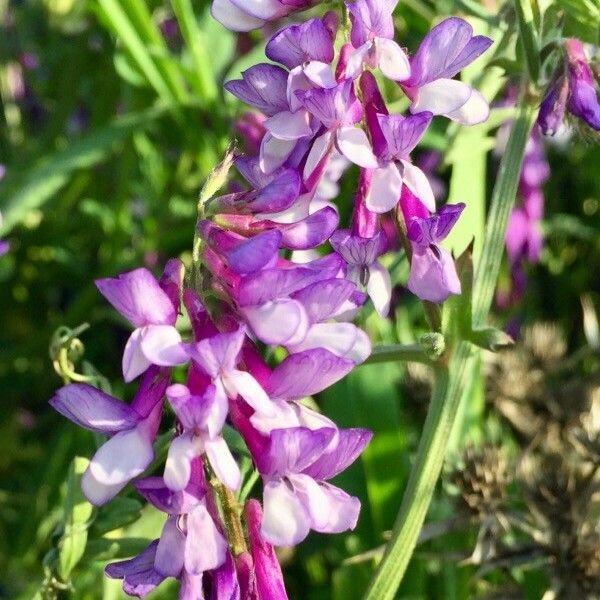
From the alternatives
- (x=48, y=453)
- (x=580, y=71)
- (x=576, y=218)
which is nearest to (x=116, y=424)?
(x=580, y=71)

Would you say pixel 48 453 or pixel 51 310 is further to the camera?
pixel 51 310

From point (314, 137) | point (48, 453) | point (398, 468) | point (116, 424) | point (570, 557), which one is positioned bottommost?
point (48, 453)

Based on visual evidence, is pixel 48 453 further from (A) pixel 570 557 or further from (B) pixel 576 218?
(B) pixel 576 218

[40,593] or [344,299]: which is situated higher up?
[344,299]

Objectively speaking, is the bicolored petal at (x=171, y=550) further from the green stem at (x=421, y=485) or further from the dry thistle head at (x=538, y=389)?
the dry thistle head at (x=538, y=389)

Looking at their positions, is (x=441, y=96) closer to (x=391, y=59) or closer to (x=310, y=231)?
(x=391, y=59)

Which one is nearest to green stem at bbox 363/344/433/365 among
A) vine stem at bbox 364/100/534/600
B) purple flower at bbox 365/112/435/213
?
vine stem at bbox 364/100/534/600

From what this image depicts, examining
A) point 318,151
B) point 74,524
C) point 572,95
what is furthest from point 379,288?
point 74,524
